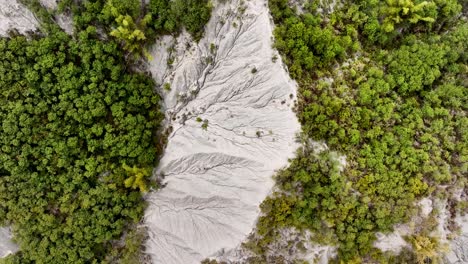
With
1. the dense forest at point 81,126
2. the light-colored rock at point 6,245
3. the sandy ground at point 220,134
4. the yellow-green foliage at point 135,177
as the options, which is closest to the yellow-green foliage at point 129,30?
the dense forest at point 81,126

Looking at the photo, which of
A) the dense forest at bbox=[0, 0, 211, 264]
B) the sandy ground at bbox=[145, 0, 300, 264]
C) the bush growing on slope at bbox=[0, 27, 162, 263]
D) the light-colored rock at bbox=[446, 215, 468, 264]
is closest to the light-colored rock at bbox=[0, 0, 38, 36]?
the dense forest at bbox=[0, 0, 211, 264]

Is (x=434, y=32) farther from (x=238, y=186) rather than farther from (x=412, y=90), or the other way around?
(x=238, y=186)

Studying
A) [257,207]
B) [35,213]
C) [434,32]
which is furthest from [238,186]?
[434,32]

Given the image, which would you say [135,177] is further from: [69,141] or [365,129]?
[365,129]

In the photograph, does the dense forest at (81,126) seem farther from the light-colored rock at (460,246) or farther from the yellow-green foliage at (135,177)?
the light-colored rock at (460,246)

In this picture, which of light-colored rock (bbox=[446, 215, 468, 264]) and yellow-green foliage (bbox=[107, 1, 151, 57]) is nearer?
light-colored rock (bbox=[446, 215, 468, 264])

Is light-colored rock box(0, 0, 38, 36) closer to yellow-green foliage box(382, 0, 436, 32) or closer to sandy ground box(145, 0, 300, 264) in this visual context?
sandy ground box(145, 0, 300, 264)

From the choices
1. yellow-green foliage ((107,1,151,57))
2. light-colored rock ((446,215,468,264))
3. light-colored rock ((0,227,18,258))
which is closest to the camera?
light-colored rock ((446,215,468,264))
